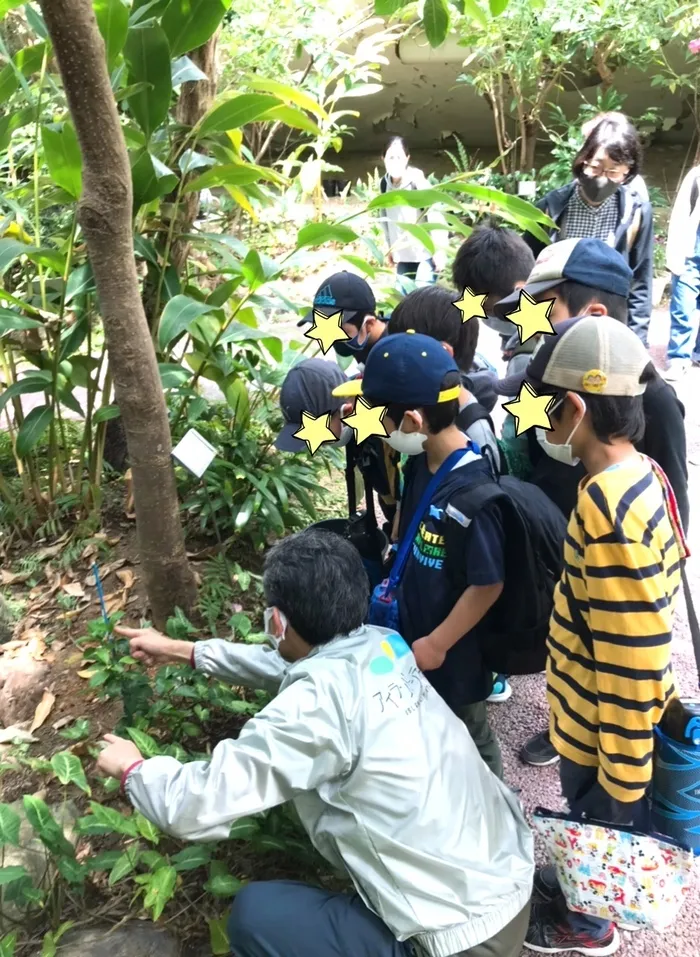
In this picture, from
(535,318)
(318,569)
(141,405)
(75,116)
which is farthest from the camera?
(141,405)

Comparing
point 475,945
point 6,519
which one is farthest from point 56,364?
point 475,945

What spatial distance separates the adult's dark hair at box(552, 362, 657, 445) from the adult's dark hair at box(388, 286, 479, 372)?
69cm

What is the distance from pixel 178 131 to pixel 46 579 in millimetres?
1610

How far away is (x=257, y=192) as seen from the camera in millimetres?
2492

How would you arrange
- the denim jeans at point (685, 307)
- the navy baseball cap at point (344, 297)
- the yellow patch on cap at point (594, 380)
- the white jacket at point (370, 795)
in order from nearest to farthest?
the white jacket at point (370, 795) < the yellow patch on cap at point (594, 380) < the navy baseball cap at point (344, 297) < the denim jeans at point (685, 307)

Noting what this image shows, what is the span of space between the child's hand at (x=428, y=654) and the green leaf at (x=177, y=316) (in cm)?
109

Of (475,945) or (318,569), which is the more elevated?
(318,569)

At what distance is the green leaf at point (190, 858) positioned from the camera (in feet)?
4.25

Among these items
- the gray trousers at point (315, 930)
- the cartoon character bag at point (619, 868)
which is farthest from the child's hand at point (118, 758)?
the cartoon character bag at point (619, 868)

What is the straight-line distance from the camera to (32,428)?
2.35 metres

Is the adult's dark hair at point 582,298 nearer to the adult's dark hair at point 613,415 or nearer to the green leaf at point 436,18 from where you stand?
the adult's dark hair at point 613,415

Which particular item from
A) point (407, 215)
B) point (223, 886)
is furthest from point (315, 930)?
point (407, 215)

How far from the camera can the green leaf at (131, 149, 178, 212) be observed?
6.20 ft

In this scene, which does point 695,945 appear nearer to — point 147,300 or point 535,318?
point 535,318
